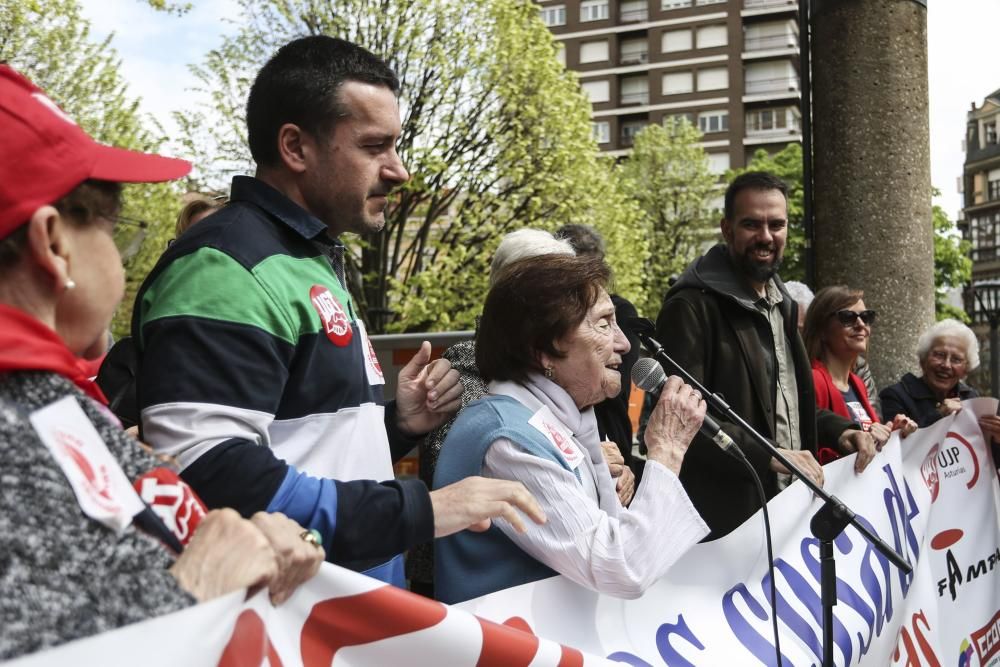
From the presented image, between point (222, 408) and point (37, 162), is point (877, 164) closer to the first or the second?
point (222, 408)

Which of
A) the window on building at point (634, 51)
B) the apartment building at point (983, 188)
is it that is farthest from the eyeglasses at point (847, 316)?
the apartment building at point (983, 188)

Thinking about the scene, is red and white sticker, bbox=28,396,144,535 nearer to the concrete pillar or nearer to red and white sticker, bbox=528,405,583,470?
red and white sticker, bbox=528,405,583,470

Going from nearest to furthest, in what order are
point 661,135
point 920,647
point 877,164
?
point 920,647
point 877,164
point 661,135

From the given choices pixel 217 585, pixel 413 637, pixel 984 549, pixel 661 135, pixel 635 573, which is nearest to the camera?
pixel 217 585

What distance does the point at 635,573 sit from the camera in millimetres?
2424

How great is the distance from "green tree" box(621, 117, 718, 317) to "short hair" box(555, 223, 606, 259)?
4457 centimetres

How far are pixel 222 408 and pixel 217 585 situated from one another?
57 centimetres

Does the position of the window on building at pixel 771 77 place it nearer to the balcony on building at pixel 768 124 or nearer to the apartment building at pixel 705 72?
the apartment building at pixel 705 72

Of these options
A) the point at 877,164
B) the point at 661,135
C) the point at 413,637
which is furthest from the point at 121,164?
the point at 661,135

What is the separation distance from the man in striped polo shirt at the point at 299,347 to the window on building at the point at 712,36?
74.5 metres

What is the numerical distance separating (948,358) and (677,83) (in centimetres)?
7089

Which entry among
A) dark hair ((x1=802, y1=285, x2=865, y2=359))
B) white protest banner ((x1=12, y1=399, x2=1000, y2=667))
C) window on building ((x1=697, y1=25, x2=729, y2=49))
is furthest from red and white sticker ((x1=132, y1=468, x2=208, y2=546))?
window on building ((x1=697, y1=25, x2=729, y2=49))

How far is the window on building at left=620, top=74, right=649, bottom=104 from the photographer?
75.8 metres

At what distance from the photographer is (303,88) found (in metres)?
2.41
